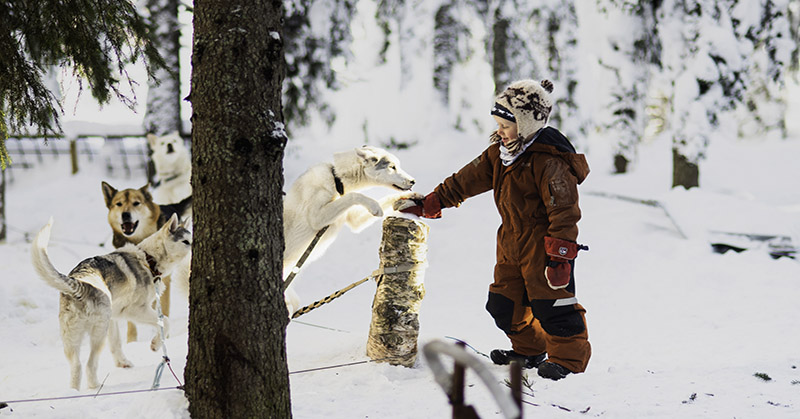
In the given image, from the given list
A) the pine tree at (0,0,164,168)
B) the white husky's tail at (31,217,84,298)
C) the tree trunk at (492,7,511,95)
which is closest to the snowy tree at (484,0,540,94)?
the tree trunk at (492,7,511,95)

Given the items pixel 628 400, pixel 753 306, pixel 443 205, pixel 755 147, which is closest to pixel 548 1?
pixel 755 147

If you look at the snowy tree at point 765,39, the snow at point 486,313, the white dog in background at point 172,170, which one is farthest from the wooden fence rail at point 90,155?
the snowy tree at point 765,39

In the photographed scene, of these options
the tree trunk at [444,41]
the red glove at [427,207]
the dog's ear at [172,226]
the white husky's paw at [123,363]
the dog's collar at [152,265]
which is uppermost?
the tree trunk at [444,41]

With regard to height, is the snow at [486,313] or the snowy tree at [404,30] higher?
the snowy tree at [404,30]

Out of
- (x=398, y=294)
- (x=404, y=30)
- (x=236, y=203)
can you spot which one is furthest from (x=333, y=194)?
(x=404, y=30)

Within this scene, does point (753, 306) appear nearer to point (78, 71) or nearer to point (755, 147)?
point (78, 71)

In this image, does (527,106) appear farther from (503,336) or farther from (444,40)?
(444,40)

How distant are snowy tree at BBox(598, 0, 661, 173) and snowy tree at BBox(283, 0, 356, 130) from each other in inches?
216

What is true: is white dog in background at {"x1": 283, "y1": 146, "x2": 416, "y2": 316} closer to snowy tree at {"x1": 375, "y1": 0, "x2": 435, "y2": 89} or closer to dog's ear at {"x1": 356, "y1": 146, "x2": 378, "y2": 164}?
dog's ear at {"x1": 356, "y1": 146, "x2": 378, "y2": 164}

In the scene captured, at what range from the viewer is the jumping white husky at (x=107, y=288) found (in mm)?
4086

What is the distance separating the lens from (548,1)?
A: 649 inches

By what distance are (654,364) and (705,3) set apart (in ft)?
25.9

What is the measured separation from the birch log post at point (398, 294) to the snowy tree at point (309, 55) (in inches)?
323

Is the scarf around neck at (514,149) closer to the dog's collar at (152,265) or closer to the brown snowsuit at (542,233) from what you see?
the brown snowsuit at (542,233)
